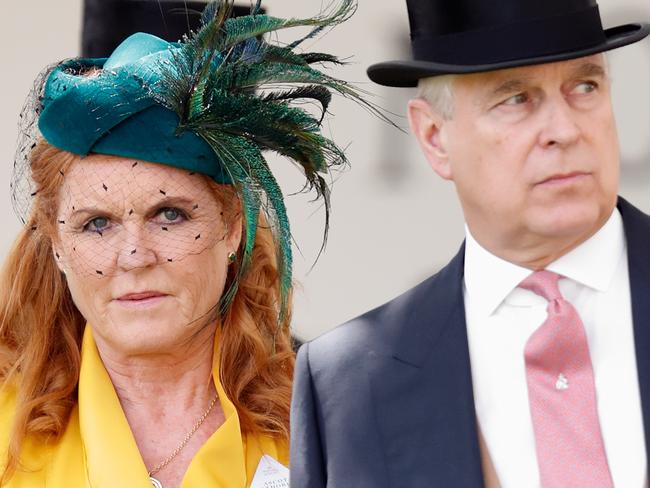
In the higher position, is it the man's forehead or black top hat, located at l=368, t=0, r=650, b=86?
black top hat, located at l=368, t=0, r=650, b=86

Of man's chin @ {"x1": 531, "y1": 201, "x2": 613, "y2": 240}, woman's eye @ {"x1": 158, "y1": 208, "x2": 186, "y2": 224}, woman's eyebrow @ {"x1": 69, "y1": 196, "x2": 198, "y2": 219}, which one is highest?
man's chin @ {"x1": 531, "y1": 201, "x2": 613, "y2": 240}

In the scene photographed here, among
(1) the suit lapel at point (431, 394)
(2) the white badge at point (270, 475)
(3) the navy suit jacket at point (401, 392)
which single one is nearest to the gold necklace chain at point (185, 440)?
(2) the white badge at point (270, 475)

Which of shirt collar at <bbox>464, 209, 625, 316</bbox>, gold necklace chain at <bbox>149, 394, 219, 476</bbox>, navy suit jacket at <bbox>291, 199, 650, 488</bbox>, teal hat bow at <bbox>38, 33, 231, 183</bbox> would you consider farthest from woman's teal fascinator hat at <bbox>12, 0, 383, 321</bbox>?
shirt collar at <bbox>464, 209, 625, 316</bbox>

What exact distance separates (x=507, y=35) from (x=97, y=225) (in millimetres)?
1321

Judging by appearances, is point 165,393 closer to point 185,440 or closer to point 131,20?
point 185,440

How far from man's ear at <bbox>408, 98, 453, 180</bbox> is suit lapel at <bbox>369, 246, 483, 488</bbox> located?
21cm

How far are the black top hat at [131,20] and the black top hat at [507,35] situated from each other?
3.35 feet

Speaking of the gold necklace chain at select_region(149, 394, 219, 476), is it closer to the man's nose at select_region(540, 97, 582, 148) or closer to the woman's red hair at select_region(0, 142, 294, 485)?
the woman's red hair at select_region(0, 142, 294, 485)

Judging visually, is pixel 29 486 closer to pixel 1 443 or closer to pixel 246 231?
pixel 1 443

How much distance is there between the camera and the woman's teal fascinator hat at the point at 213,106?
13.5 feet

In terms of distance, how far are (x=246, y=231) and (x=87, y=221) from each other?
15.8 inches

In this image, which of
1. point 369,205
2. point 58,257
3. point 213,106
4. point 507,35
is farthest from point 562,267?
point 369,205

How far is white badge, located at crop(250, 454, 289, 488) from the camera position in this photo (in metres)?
4.16

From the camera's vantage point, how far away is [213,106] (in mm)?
4098
